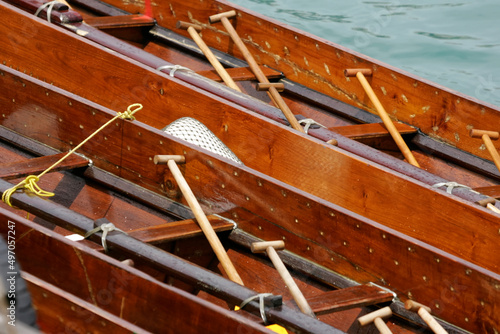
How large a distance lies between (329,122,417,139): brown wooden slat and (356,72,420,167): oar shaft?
2.5 inches

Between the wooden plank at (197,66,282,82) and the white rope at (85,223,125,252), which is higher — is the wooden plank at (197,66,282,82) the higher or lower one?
the higher one

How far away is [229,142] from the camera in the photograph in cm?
343

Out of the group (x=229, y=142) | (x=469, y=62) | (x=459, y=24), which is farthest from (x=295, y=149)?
(x=459, y=24)

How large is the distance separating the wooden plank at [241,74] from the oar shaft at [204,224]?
48.5 inches

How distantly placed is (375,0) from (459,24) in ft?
3.71

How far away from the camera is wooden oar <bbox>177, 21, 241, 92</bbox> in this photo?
13.0 feet

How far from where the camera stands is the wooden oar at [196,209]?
9.09 ft

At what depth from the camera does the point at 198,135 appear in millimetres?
3211

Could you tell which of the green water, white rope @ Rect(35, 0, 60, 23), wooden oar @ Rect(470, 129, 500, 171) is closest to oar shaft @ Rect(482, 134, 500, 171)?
wooden oar @ Rect(470, 129, 500, 171)

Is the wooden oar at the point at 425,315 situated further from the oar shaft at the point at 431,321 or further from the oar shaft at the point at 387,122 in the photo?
the oar shaft at the point at 387,122

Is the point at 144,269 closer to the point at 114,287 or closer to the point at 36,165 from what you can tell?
the point at 114,287

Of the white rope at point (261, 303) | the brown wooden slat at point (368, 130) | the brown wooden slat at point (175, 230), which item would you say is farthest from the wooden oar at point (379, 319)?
the brown wooden slat at point (368, 130)

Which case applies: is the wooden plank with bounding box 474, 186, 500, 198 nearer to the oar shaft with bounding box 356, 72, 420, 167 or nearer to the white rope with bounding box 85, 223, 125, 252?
the oar shaft with bounding box 356, 72, 420, 167

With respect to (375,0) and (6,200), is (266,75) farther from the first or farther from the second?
(375,0)
